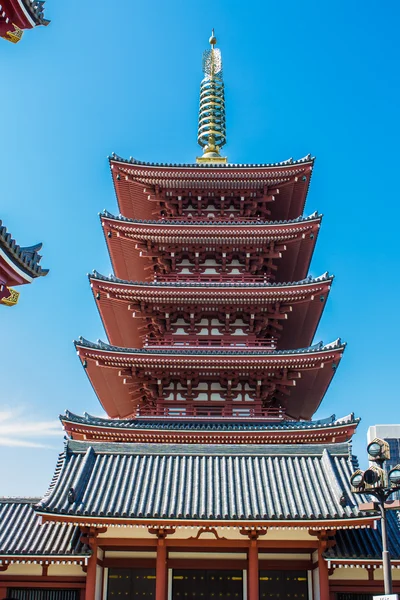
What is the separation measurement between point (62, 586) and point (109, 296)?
11.2 meters

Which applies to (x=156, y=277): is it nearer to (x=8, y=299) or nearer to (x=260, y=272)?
(x=260, y=272)

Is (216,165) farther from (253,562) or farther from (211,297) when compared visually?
(253,562)

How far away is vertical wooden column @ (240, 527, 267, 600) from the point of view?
16438 millimetres

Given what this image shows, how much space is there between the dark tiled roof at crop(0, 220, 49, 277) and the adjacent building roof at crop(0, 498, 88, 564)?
7336 millimetres

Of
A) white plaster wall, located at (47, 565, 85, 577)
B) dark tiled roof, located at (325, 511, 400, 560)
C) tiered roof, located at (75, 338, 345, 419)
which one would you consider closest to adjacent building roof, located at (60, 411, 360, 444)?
tiered roof, located at (75, 338, 345, 419)

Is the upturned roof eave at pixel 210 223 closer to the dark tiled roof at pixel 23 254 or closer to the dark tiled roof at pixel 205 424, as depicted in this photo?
the dark tiled roof at pixel 205 424

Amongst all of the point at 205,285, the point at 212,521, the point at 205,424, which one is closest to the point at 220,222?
the point at 205,285

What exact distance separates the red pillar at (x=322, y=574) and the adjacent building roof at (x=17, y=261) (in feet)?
34.5

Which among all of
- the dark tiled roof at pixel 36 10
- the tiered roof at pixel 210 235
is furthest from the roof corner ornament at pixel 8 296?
the tiered roof at pixel 210 235

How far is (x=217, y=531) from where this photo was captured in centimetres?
1712

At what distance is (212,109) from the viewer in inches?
1358

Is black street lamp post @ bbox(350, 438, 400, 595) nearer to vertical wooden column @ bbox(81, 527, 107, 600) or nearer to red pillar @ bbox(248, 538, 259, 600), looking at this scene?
red pillar @ bbox(248, 538, 259, 600)

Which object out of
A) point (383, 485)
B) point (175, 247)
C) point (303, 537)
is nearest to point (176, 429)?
point (303, 537)

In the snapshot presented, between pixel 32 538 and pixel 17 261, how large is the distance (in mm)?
9594
